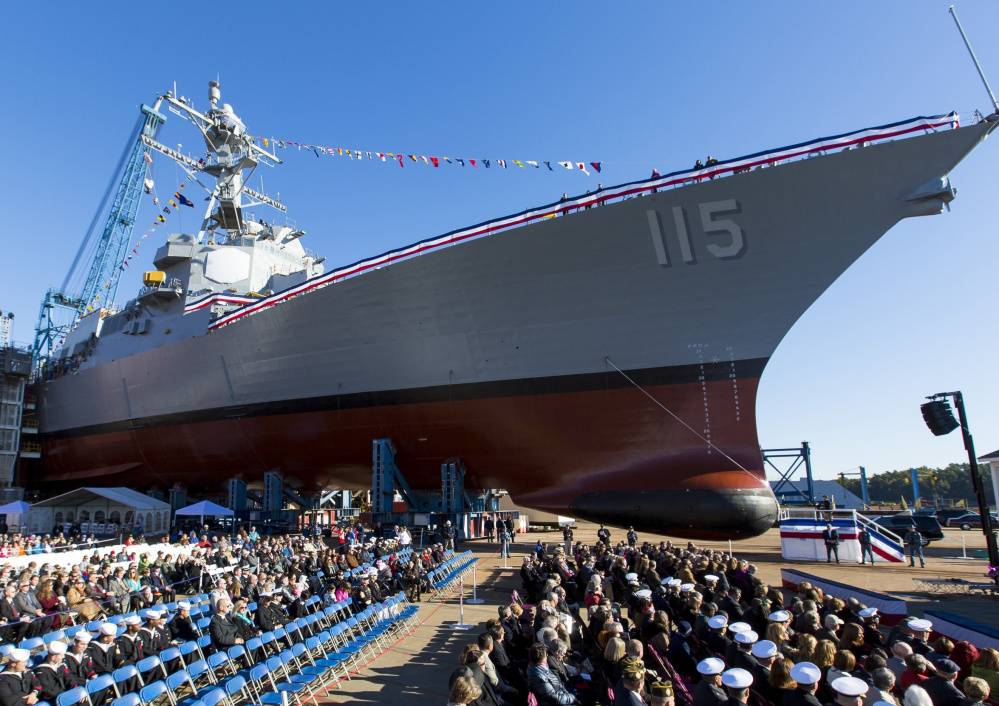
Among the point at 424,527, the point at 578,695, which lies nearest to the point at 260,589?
the point at 578,695

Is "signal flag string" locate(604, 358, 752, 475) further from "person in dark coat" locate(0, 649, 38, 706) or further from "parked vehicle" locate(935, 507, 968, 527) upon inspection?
"parked vehicle" locate(935, 507, 968, 527)

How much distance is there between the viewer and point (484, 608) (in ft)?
30.3

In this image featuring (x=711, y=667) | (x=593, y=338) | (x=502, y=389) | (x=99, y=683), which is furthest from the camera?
(x=502, y=389)

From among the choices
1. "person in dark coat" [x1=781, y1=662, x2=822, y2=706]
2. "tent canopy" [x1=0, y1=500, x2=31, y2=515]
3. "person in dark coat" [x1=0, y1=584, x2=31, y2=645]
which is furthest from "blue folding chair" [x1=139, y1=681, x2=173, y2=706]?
"tent canopy" [x1=0, y1=500, x2=31, y2=515]

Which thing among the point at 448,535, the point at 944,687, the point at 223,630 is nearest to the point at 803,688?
the point at 944,687

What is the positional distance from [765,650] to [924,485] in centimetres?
9428

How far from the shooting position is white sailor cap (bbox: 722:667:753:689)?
11.2 feet

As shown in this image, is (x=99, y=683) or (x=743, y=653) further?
(x=99, y=683)

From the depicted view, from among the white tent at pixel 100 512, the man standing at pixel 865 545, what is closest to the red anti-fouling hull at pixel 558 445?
the man standing at pixel 865 545

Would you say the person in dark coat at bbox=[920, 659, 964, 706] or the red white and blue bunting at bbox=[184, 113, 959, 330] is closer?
the person in dark coat at bbox=[920, 659, 964, 706]

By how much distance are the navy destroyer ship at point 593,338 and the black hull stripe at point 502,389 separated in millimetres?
49

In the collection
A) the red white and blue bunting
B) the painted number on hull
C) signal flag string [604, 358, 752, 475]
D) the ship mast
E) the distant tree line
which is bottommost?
the distant tree line

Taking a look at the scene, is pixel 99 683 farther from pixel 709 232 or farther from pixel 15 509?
pixel 15 509

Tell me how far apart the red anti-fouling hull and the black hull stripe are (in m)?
0.10
